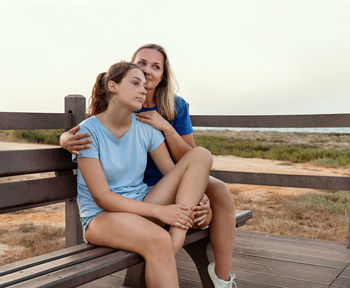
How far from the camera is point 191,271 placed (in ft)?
9.21

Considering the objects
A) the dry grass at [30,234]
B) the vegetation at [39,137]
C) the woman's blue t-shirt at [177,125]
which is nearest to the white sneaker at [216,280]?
the woman's blue t-shirt at [177,125]

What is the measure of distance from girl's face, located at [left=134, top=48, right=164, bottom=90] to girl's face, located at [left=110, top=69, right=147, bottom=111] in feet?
1.02

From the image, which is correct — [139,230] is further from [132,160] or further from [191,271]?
[191,271]

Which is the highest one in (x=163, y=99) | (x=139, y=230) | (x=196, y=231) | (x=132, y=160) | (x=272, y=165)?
(x=163, y=99)

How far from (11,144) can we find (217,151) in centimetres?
879

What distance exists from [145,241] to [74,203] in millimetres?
845

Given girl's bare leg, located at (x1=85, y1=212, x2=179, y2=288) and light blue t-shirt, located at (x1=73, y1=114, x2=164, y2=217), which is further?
light blue t-shirt, located at (x1=73, y1=114, x2=164, y2=217)

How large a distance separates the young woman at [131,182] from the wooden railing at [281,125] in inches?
62.7

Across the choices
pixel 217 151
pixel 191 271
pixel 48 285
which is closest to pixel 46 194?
pixel 48 285

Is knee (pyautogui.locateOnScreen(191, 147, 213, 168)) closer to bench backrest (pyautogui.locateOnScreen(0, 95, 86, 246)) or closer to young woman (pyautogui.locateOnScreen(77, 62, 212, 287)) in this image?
young woman (pyautogui.locateOnScreen(77, 62, 212, 287))

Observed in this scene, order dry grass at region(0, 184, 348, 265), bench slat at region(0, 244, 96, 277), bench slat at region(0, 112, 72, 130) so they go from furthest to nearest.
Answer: dry grass at region(0, 184, 348, 265)
bench slat at region(0, 112, 72, 130)
bench slat at region(0, 244, 96, 277)

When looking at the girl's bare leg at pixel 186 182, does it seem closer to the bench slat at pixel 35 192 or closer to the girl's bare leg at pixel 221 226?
the girl's bare leg at pixel 221 226

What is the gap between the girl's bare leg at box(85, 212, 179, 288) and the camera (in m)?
1.65

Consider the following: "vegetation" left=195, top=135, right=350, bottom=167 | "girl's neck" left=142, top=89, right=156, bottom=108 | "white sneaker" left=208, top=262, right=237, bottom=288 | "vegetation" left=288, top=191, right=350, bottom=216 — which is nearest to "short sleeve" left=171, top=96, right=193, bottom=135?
"girl's neck" left=142, top=89, right=156, bottom=108
